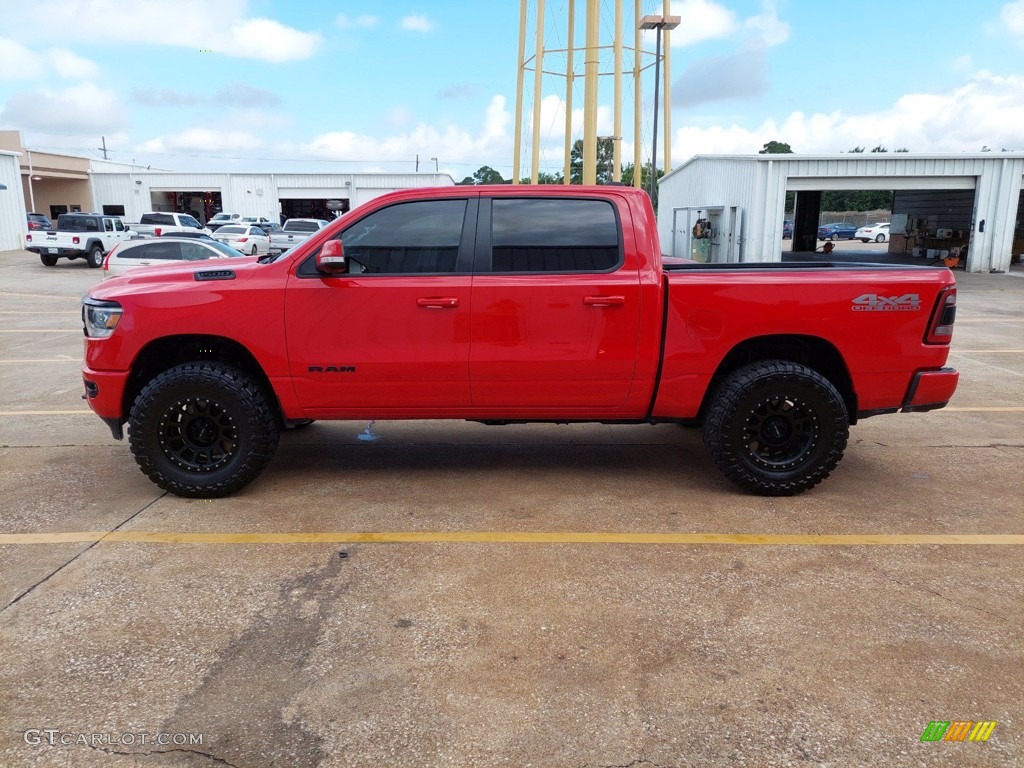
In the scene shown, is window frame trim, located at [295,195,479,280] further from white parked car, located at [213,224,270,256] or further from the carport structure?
white parked car, located at [213,224,270,256]

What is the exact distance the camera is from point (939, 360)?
4.80 metres

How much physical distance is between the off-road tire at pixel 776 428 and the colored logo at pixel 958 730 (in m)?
2.21

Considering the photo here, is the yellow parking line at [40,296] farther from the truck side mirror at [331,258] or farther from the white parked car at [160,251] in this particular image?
the truck side mirror at [331,258]

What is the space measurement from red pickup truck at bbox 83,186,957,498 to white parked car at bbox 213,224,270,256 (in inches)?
849

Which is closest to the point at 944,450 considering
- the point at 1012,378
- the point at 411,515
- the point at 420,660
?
the point at 1012,378

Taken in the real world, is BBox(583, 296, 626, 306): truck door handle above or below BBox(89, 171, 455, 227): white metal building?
below

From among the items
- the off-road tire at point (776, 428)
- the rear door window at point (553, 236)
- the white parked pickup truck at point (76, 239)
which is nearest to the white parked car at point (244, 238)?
the white parked pickup truck at point (76, 239)

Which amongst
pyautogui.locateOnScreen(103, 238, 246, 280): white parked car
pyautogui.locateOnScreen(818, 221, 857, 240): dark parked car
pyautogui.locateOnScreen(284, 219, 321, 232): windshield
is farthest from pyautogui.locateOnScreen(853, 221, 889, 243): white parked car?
pyautogui.locateOnScreen(103, 238, 246, 280): white parked car

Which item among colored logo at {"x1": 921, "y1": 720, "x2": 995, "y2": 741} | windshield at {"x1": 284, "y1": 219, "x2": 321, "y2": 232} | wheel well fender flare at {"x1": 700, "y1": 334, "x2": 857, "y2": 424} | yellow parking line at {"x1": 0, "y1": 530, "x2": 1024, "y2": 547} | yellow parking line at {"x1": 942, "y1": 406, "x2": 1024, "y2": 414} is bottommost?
colored logo at {"x1": 921, "y1": 720, "x2": 995, "y2": 741}

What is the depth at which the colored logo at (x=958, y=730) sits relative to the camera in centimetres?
267

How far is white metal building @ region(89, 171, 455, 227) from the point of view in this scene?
48438mm

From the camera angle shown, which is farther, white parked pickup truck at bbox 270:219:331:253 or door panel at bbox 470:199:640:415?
white parked pickup truck at bbox 270:219:331:253

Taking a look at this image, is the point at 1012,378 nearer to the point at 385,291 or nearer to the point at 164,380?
the point at 385,291

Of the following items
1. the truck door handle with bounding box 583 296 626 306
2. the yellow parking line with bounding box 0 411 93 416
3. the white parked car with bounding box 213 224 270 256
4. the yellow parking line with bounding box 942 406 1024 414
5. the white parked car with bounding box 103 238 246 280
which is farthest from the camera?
the white parked car with bounding box 213 224 270 256
